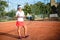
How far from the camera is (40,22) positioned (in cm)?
304

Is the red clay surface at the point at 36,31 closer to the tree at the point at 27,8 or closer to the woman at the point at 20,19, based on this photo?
the woman at the point at 20,19

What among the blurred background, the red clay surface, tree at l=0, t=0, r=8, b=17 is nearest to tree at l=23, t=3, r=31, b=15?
the blurred background

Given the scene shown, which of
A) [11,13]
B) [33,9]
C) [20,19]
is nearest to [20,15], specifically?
[20,19]

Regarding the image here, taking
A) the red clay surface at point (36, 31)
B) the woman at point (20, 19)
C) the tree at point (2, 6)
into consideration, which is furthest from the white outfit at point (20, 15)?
the tree at point (2, 6)

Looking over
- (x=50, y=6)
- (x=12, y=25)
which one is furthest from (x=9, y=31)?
(x=50, y=6)

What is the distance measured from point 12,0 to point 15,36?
0.60 metres

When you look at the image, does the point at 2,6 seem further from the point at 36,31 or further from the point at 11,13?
the point at 36,31

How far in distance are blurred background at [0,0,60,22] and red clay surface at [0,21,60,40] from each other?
9 cm

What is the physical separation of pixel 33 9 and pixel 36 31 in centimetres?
38

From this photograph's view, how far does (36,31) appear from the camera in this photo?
295 cm

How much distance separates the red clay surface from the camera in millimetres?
2914

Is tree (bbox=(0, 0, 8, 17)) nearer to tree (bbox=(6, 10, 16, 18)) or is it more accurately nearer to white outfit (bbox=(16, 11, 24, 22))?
tree (bbox=(6, 10, 16, 18))

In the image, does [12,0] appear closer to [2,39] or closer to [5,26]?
[5,26]

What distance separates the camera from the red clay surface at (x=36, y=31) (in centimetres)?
291
